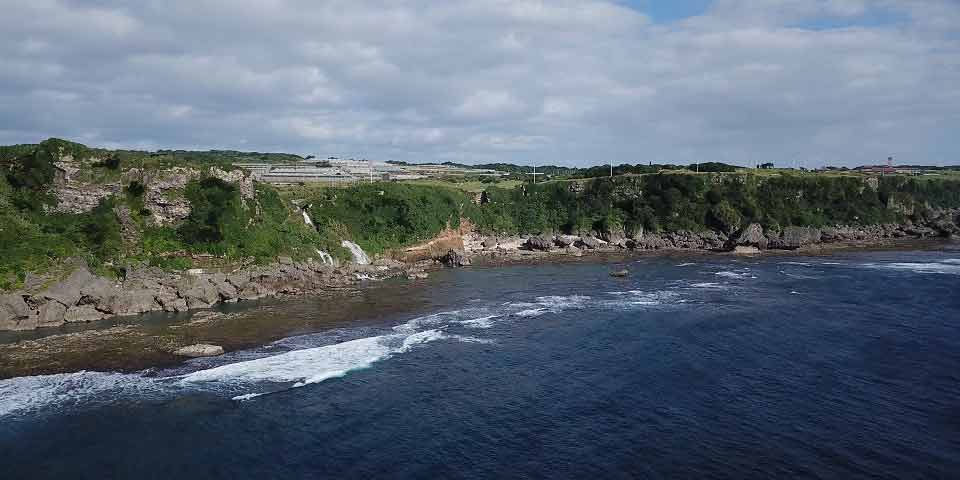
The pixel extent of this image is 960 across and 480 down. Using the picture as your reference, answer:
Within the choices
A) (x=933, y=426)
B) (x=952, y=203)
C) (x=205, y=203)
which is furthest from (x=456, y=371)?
(x=952, y=203)

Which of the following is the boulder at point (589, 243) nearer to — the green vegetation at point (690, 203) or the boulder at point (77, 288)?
the green vegetation at point (690, 203)

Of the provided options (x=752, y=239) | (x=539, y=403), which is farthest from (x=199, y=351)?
(x=752, y=239)

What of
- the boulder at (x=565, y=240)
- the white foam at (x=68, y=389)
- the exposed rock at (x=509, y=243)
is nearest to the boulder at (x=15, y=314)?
the white foam at (x=68, y=389)

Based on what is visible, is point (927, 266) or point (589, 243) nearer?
point (927, 266)

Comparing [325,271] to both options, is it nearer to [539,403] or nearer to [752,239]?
[539,403]

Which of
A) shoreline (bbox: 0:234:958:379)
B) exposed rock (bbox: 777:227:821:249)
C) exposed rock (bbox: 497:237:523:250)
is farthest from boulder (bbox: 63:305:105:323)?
exposed rock (bbox: 777:227:821:249)

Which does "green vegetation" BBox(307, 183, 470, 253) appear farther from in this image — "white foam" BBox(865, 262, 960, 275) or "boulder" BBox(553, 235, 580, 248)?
"white foam" BBox(865, 262, 960, 275)
